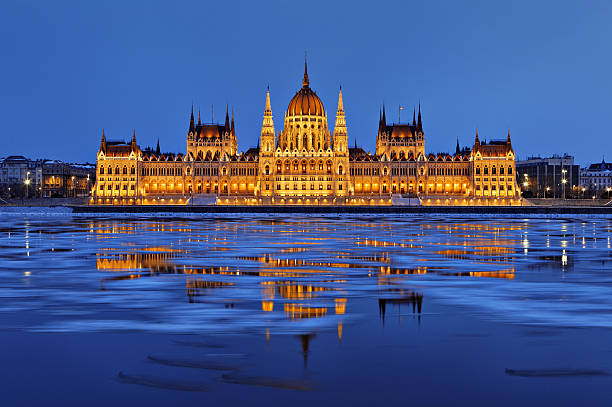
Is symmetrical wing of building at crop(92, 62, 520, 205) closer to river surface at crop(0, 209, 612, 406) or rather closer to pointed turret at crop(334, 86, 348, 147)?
pointed turret at crop(334, 86, 348, 147)

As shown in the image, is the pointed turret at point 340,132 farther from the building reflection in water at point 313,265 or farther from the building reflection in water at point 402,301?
the building reflection in water at point 402,301

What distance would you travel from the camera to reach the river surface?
9.51 meters

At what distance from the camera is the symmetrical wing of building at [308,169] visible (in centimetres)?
16162

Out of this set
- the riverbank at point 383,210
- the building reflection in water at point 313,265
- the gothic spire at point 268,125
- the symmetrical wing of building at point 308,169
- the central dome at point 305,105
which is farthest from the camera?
the central dome at point 305,105

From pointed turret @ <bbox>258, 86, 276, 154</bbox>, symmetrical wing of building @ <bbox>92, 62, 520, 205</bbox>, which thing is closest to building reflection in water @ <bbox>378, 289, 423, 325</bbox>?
symmetrical wing of building @ <bbox>92, 62, 520, 205</bbox>

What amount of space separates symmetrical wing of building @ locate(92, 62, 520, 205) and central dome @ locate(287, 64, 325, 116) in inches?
10.4

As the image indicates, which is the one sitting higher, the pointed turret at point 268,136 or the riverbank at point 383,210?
the pointed turret at point 268,136

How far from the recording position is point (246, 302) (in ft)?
53.0

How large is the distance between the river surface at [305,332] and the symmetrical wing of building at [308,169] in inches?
5360

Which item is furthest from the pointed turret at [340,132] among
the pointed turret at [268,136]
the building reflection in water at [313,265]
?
the building reflection in water at [313,265]

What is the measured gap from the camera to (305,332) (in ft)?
42.2

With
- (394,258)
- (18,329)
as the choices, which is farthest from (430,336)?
(394,258)

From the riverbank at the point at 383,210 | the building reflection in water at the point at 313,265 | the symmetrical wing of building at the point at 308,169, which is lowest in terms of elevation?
the building reflection in water at the point at 313,265

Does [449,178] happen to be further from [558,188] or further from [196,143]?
[196,143]
